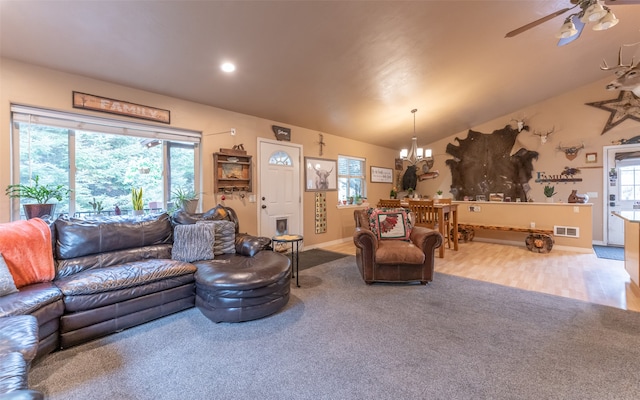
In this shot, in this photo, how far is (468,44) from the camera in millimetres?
3414

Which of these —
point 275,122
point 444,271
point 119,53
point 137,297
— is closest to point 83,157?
point 119,53

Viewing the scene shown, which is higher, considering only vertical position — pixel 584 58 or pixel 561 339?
pixel 584 58

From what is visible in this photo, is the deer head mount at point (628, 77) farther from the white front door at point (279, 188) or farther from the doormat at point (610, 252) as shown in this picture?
the white front door at point (279, 188)

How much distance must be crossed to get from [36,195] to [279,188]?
9.99ft

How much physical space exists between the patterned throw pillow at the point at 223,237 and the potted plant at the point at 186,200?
0.54m

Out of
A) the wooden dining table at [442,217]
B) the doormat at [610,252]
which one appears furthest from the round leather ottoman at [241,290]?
Result: the doormat at [610,252]

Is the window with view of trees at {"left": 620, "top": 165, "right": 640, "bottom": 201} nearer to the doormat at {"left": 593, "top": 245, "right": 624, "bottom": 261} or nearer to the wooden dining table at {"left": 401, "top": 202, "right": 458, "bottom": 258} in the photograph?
the doormat at {"left": 593, "top": 245, "right": 624, "bottom": 261}

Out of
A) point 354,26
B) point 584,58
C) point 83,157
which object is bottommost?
point 83,157

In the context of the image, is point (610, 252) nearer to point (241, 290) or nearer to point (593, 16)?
point (593, 16)

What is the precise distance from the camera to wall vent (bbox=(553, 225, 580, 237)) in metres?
5.04

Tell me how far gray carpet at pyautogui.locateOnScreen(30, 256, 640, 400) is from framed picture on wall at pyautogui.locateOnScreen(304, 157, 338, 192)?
2.99m

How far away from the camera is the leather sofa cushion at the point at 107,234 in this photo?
97.7 inches

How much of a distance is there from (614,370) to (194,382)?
2730 mm

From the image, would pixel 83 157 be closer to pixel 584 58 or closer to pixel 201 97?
pixel 201 97
